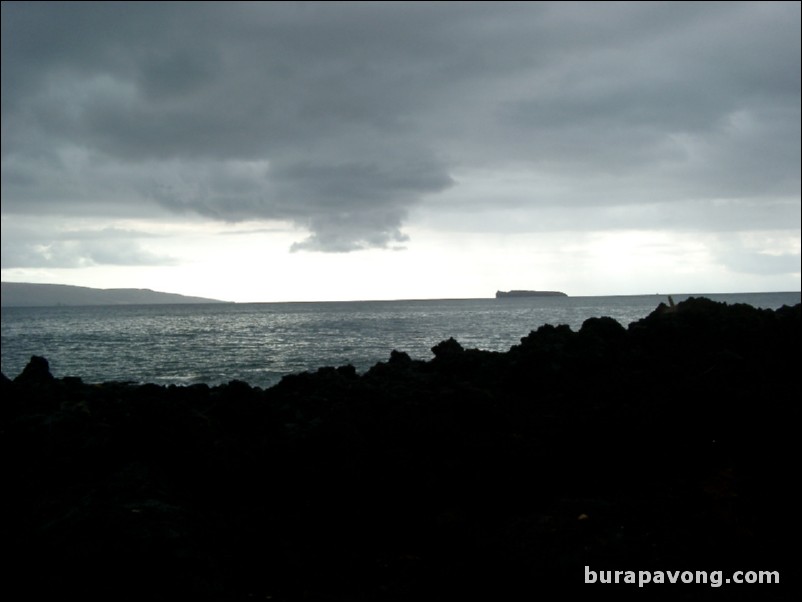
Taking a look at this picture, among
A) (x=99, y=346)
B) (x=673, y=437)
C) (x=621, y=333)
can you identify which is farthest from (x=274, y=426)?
(x=99, y=346)

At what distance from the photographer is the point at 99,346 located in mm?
68062

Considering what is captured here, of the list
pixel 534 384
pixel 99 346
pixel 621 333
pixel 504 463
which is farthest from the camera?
pixel 99 346

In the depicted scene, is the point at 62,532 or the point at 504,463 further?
the point at 504,463

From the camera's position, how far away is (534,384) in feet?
55.7

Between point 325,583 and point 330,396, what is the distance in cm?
1007

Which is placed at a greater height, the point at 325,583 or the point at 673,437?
the point at 673,437

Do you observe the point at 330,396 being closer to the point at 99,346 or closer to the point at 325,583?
the point at 325,583

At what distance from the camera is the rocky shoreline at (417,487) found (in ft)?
23.2

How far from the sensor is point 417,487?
32.5ft

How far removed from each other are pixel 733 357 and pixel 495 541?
10.2 meters

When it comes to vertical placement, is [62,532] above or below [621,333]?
below

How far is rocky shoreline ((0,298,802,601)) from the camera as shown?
7.06 m

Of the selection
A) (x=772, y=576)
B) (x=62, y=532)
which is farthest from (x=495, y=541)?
(x=62, y=532)

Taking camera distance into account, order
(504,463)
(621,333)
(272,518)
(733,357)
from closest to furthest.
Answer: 1. (272,518)
2. (504,463)
3. (733,357)
4. (621,333)
